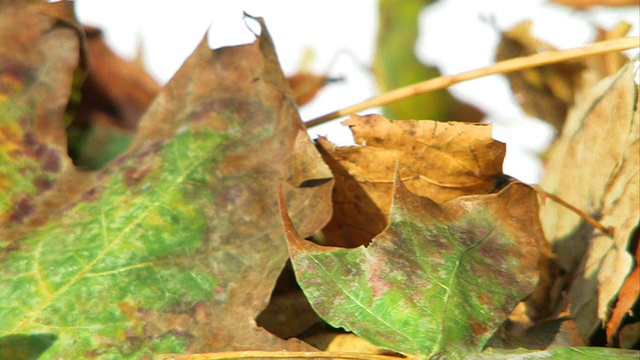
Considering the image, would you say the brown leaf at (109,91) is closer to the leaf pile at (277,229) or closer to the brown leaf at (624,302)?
the leaf pile at (277,229)

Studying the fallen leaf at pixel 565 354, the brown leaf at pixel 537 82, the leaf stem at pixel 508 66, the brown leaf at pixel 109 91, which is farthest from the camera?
the brown leaf at pixel 109 91

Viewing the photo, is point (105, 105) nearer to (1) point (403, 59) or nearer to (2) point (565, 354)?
(1) point (403, 59)

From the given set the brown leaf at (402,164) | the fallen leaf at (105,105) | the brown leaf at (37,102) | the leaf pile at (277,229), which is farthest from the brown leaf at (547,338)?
the fallen leaf at (105,105)

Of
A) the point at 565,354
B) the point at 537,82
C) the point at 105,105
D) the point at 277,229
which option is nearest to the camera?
the point at 565,354

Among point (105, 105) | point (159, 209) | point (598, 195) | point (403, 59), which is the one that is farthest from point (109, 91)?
point (598, 195)

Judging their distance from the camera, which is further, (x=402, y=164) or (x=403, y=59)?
(x=403, y=59)

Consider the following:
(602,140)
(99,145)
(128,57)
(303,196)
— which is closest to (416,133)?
(303,196)
